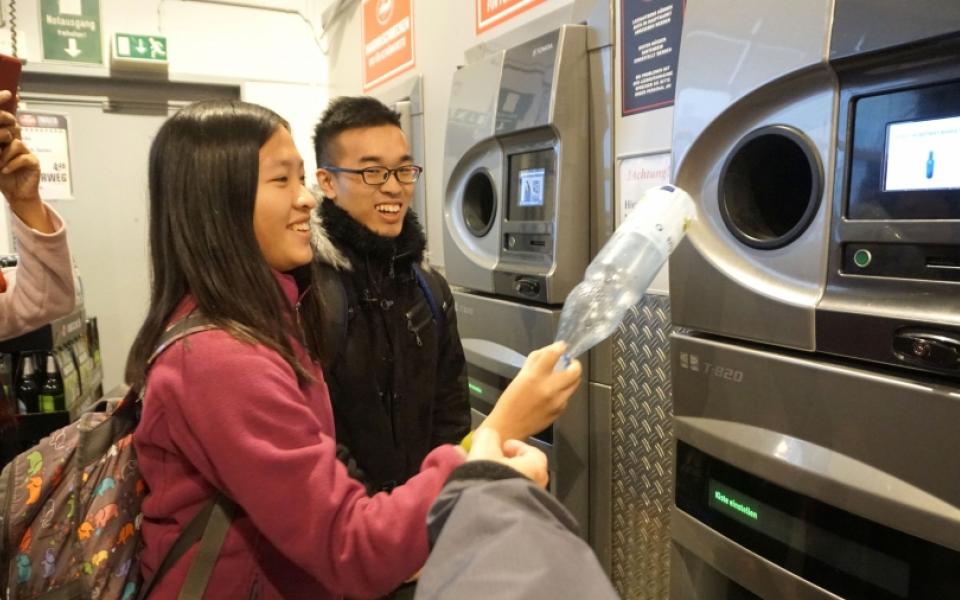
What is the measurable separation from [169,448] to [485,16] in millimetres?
1626

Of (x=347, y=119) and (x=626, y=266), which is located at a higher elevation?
(x=347, y=119)

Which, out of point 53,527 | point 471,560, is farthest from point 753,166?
point 53,527

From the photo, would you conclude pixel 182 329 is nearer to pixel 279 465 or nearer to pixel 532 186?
pixel 279 465

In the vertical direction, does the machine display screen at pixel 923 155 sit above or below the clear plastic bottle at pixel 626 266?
above

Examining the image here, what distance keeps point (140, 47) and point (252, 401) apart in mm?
3717

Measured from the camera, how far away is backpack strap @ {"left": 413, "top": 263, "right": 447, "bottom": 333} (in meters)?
1.66

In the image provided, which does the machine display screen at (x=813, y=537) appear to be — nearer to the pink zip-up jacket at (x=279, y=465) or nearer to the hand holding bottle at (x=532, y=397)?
the hand holding bottle at (x=532, y=397)

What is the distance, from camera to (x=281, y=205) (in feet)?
3.37

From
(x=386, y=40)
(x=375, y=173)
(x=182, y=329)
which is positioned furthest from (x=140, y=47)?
(x=182, y=329)

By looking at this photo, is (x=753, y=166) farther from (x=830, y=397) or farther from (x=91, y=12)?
(x=91, y=12)

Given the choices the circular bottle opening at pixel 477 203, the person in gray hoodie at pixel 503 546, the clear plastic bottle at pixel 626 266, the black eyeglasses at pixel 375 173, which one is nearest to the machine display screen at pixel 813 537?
the clear plastic bottle at pixel 626 266

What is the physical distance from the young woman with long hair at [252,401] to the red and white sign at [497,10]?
1039 millimetres

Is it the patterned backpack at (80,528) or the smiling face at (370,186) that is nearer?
the patterned backpack at (80,528)

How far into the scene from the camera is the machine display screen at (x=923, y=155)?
0.74 meters
